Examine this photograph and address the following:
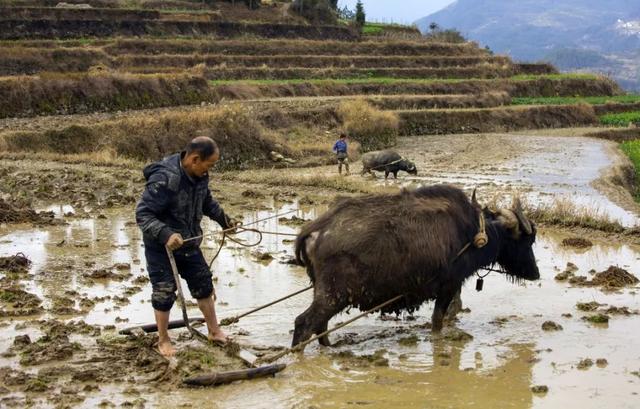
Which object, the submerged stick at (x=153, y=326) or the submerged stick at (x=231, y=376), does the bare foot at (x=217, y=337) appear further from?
the submerged stick at (x=231, y=376)

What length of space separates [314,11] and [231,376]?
4948 centimetres

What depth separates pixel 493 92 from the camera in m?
41.7

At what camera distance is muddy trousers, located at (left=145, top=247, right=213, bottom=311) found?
598 cm

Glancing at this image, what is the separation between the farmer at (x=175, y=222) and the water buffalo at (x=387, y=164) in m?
14.6

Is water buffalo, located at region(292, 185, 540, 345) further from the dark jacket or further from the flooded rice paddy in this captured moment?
the dark jacket

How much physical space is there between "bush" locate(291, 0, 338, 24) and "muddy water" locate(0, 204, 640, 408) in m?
44.4

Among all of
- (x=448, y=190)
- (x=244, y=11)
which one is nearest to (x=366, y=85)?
(x=244, y=11)

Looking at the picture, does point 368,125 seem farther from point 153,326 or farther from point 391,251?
point 153,326

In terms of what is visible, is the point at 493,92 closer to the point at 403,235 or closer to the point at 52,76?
the point at 52,76

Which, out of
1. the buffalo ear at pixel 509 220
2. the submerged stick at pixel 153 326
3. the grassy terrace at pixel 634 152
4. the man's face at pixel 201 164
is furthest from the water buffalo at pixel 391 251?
the grassy terrace at pixel 634 152

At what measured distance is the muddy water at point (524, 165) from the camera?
1634 centimetres

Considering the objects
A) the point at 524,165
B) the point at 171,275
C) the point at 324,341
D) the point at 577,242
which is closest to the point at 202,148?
the point at 171,275

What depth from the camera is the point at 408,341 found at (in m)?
6.92

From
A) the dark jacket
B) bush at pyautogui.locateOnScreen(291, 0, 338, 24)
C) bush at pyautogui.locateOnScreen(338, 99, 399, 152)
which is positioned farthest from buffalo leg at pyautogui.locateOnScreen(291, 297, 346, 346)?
bush at pyautogui.locateOnScreen(291, 0, 338, 24)
